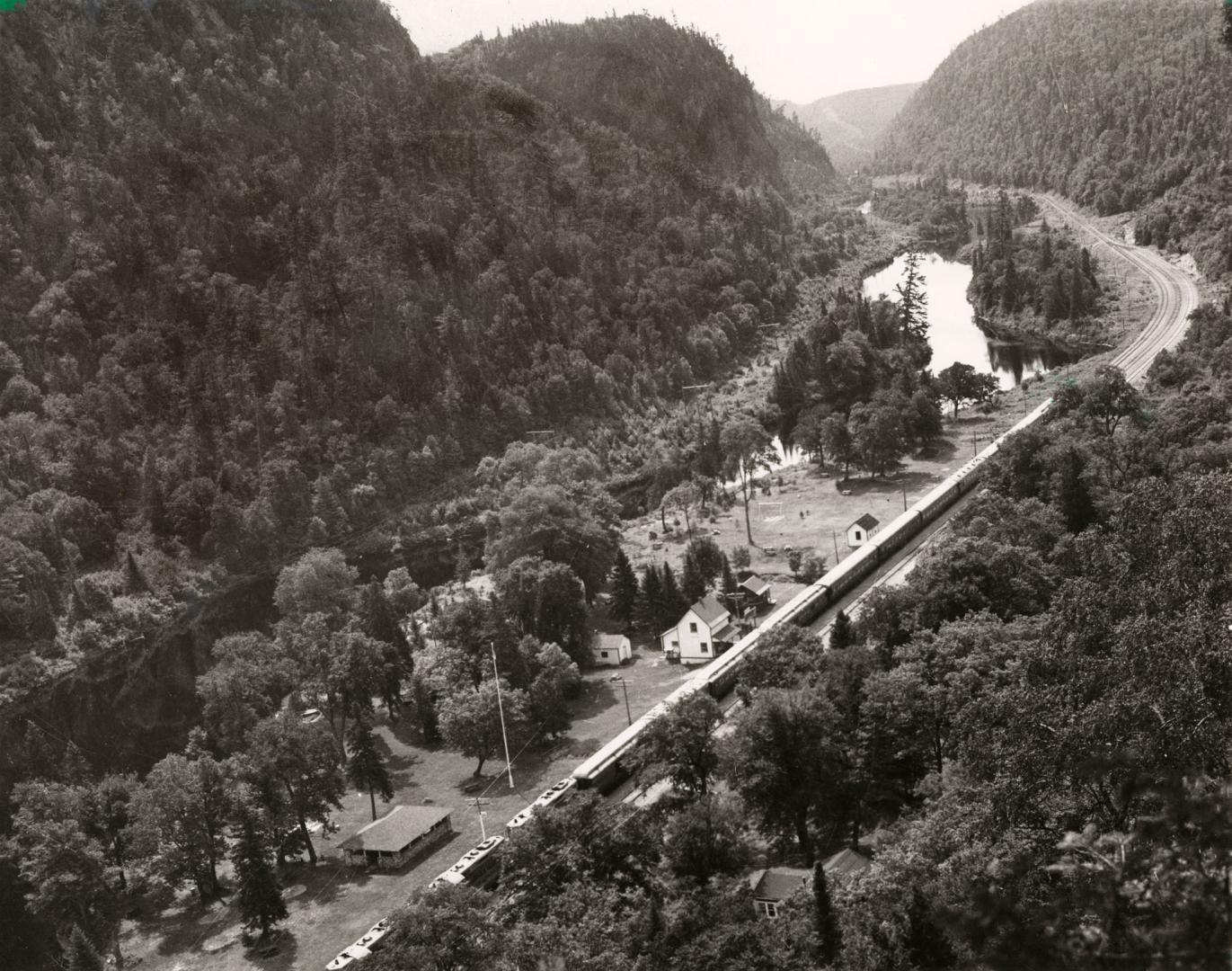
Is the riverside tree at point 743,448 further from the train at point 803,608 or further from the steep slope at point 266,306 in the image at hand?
the steep slope at point 266,306

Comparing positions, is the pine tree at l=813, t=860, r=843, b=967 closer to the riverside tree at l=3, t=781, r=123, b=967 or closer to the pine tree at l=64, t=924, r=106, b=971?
the pine tree at l=64, t=924, r=106, b=971

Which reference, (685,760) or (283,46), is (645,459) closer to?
(685,760)

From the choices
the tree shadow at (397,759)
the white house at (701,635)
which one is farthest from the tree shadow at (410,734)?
the white house at (701,635)

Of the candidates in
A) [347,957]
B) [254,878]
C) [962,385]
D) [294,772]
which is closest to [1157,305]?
[962,385]

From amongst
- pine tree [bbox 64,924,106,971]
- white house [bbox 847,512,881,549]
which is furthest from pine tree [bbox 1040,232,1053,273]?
pine tree [bbox 64,924,106,971]

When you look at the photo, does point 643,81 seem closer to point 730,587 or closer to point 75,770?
point 730,587

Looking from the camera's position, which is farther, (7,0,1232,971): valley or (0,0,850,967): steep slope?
(0,0,850,967): steep slope
